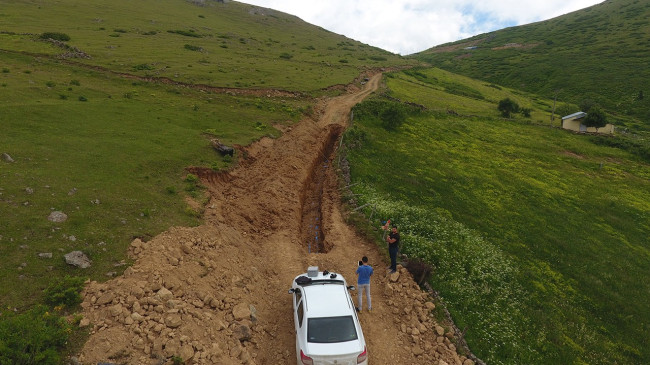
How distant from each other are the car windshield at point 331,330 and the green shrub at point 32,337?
304 inches

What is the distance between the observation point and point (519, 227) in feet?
87.0

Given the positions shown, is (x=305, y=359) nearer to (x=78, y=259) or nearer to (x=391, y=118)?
(x=78, y=259)

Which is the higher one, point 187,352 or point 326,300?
point 326,300

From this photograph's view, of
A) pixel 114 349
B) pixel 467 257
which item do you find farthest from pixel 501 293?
pixel 114 349

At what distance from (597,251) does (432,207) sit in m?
12.5

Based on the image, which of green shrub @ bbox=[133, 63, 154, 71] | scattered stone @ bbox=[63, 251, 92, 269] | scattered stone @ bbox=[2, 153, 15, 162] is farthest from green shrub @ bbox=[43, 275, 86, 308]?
green shrub @ bbox=[133, 63, 154, 71]

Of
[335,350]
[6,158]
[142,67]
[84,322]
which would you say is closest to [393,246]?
[335,350]

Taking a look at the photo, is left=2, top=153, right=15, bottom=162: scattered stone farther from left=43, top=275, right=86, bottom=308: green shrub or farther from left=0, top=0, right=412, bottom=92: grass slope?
left=0, top=0, right=412, bottom=92: grass slope

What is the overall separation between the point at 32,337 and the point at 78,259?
4.53 meters

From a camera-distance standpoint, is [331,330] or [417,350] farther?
[417,350]

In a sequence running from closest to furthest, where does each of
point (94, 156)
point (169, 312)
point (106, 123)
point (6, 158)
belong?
1. point (169, 312)
2. point (6, 158)
3. point (94, 156)
4. point (106, 123)


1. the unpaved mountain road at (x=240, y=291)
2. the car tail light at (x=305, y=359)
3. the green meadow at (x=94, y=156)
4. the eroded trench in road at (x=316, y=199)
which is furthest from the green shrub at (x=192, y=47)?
the car tail light at (x=305, y=359)

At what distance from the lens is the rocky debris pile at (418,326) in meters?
13.6

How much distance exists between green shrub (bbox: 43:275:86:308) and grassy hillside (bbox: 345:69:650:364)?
15752 mm
